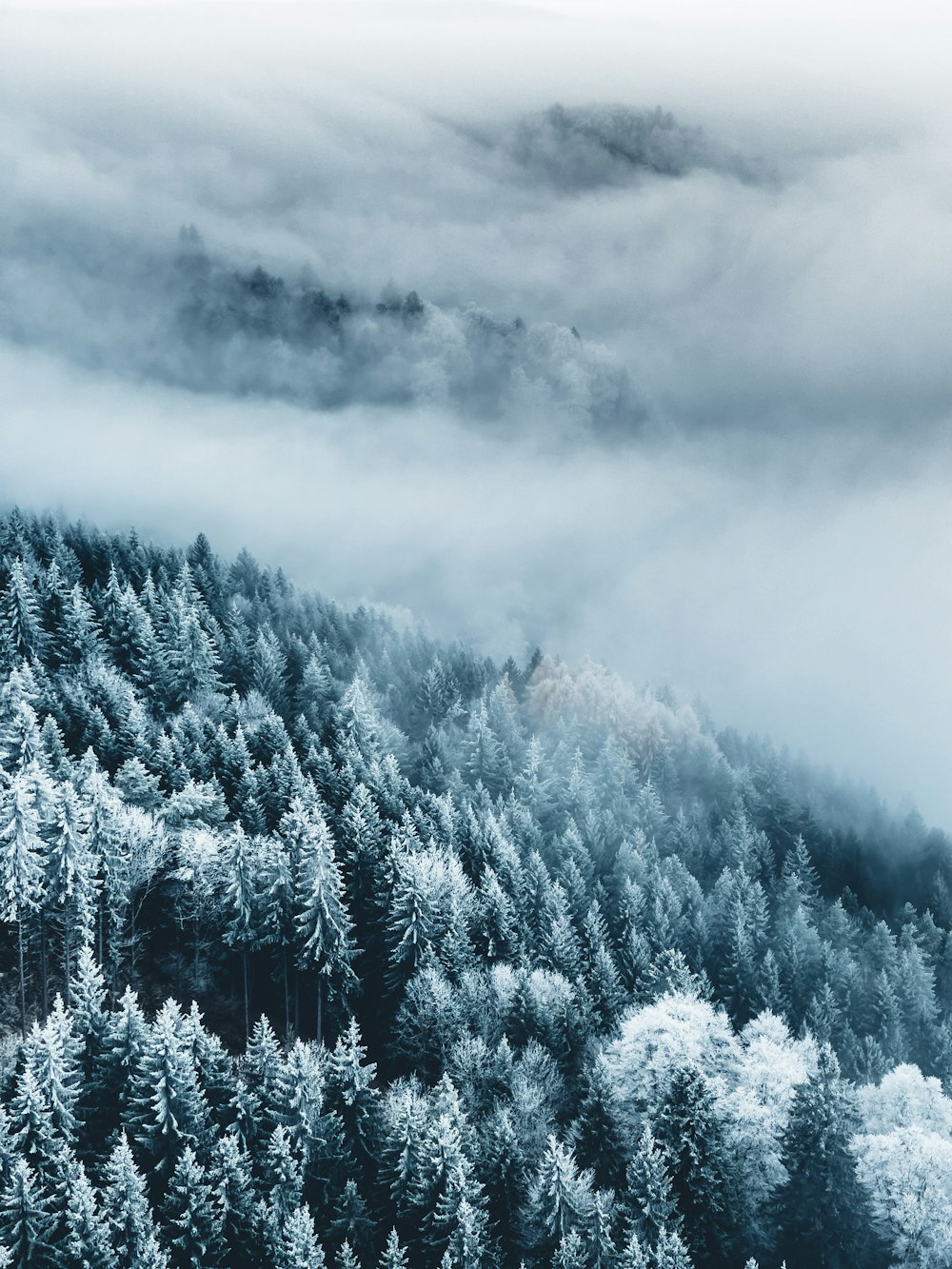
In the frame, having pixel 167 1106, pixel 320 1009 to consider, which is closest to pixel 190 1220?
pixel 167 1106

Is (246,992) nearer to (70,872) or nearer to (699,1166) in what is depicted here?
(70,872)

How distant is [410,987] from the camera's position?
68188mm

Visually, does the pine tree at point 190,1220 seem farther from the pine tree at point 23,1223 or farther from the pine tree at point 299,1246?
the pine tree at point 23,1223

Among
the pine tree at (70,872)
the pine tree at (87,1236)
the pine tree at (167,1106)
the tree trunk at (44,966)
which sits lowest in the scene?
the pine tree at (87,1236)

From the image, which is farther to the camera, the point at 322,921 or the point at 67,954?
the point at 322,921

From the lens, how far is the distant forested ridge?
174 feet

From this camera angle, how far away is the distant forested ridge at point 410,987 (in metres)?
52.9

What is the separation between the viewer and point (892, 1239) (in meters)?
54.7

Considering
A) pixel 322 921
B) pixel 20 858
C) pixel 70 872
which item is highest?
pixel 20 858

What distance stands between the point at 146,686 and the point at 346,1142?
165 ft

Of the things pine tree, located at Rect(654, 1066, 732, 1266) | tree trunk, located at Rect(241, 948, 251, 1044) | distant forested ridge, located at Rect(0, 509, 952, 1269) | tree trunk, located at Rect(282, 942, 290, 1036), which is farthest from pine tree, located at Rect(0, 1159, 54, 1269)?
pine tree, located at Rect(654, 1066, 732, 1266)

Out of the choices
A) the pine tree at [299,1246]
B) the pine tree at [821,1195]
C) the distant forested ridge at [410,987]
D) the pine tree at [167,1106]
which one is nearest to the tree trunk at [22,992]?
the distant forested ridge at [410,987]

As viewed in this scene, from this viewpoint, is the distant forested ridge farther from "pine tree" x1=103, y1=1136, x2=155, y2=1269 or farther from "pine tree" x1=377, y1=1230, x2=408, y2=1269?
"pine tree" x1=377, y1=1230, x2=408, y2=1269

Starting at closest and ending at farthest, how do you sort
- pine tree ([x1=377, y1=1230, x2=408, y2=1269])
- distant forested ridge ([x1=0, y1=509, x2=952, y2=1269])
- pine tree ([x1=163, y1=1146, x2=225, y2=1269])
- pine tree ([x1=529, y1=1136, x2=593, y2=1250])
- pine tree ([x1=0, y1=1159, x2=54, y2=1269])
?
pine tree ([x1=0, y1=1159, x2=54, y2=1269])
pine tree ([x1=377, y1=1230, x2=408, y2=1269])
pine tree ([x1=163, y1=1146, x2=225, y2=1269])
distant forested ridge ([x1=0, y1=509, x2=952, y2=1269])
pine tree ([x1=529, y1=1136, x2=593, y2=1250])
